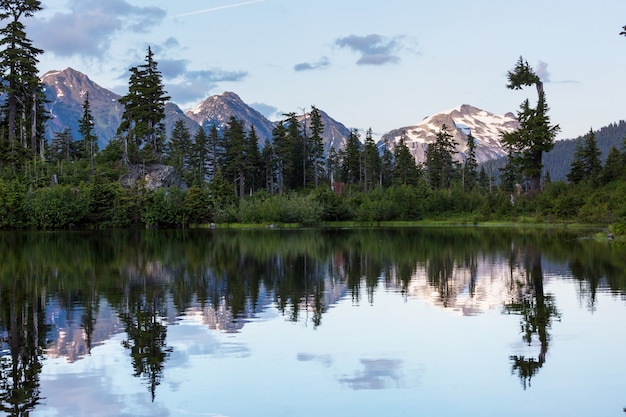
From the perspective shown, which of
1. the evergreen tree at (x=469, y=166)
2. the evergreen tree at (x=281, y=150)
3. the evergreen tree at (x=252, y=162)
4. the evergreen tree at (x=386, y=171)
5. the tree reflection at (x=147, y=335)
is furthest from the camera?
the evergreen tree at (x=386, y=171)

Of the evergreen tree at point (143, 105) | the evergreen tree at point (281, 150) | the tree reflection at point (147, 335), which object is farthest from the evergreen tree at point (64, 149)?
the tree reflection at point (147, 335)

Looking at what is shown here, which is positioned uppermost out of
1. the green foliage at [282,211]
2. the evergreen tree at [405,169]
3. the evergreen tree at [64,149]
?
the evergreen tree at [64,149]

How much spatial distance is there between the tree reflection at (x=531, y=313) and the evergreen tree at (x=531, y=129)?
52.8 metres

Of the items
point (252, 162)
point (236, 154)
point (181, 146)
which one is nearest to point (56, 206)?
point (236, 154)

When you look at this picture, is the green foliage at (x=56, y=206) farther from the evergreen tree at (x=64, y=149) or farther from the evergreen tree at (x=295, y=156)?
the evergreen tree at (x=295, y=156)

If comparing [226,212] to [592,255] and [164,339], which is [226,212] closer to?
[592,255]

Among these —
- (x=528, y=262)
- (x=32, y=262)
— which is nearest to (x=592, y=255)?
(x=528, y=262)

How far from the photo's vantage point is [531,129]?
3159 inches

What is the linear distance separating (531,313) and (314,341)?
727 centimetres

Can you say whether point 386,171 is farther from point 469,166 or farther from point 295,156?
point 295,156

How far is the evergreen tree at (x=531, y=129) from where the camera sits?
3123 inches

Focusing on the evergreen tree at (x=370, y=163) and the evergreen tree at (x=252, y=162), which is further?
the evergreen tree at (x=370, y=163)

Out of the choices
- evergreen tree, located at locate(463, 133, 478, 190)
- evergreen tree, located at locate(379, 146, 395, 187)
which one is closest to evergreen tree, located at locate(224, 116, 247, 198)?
evergreen tree, located at locate(379, 146, 395, 187)

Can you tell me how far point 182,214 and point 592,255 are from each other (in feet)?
208
